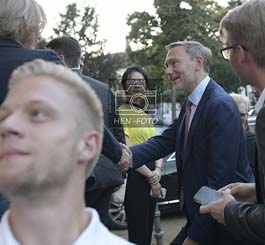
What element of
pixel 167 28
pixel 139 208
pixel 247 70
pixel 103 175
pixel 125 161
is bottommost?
pixel 139 208

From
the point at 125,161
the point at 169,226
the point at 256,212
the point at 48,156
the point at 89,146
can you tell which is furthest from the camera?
the point at 169,226

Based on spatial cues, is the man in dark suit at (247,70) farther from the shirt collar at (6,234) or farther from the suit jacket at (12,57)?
the shirt collar at (6,234)

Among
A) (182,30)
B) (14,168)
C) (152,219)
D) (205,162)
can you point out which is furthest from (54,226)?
(182,30)

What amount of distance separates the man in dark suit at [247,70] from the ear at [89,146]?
0.96 metres

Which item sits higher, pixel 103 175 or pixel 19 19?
pixel 19 19

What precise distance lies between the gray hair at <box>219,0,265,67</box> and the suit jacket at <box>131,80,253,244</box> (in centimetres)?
84

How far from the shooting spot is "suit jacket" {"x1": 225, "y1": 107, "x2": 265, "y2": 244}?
2.23 metres

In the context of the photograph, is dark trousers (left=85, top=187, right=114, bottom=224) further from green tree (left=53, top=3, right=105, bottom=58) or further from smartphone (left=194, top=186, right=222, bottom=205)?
green tree (left=53, top=3, right=105, bottom=58)

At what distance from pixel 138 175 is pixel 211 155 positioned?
1.84 m

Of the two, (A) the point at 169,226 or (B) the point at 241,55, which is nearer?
(B) the point at 241,55

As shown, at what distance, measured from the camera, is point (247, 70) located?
2.62 metres

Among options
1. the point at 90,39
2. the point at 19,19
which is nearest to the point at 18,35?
the point at 19,19

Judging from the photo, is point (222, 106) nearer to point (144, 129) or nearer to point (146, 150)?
point (146, 150)

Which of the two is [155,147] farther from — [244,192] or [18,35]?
[18,35]
